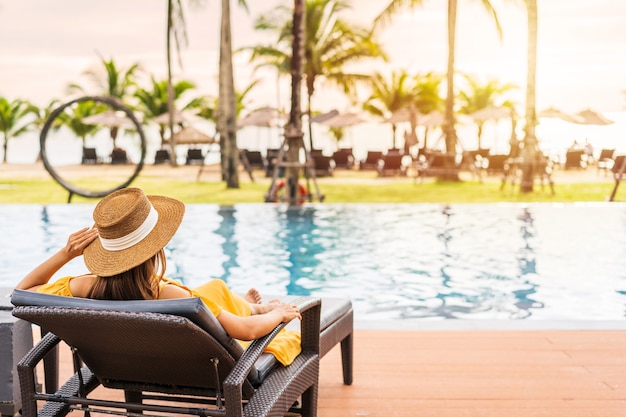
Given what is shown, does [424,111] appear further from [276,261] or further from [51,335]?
[51,335]

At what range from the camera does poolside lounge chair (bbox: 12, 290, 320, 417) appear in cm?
220

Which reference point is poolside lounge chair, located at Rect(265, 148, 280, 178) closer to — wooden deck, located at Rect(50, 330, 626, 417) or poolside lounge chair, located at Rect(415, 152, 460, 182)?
poolside lounge chair, located at Rect(415, 152, 460, 182)

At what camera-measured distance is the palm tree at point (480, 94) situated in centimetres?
3369

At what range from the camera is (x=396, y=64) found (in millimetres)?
33250

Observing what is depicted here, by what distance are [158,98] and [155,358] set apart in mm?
34695

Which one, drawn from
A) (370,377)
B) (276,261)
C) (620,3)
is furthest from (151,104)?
(370,377)

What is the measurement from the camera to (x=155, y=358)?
243 cm

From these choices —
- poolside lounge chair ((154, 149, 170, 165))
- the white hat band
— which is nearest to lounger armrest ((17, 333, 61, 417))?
the white hat band

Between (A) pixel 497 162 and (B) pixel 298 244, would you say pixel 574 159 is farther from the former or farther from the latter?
(B) pixel 298 244

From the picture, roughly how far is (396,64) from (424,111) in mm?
2242

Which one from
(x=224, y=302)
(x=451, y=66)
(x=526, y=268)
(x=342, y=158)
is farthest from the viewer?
(x=342, y=158)

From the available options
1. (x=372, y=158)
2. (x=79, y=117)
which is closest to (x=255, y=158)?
(x=372, y=158)

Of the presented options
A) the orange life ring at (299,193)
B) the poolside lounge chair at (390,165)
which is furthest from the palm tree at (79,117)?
the orange life ring at (299,193)

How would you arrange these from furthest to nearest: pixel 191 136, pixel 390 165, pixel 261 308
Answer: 1. pixel 191 136
2. pixel 390 165
3. pixel 261 308
